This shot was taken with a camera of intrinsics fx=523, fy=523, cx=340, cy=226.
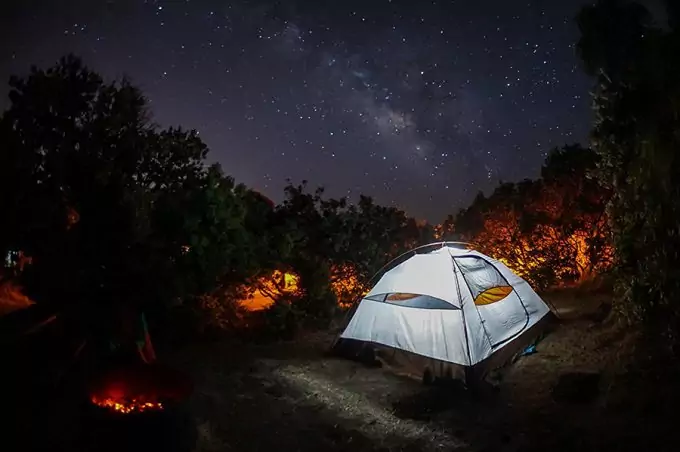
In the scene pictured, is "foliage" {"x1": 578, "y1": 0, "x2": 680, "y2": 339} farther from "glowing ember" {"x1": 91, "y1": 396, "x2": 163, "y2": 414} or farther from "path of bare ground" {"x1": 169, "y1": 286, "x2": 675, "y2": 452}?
"glowing ember" {"x1": 91, "y1": 396, "x2": 163, "y2": 414}

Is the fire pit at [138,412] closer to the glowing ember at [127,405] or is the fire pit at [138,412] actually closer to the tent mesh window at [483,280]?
the glowing ember at [127,405]

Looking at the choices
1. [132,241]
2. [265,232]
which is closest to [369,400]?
[132,241]

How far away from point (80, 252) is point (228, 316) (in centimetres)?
539

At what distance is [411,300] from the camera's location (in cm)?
988

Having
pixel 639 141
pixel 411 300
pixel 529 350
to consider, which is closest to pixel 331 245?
pixel 411 300

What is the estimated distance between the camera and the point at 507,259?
658 inches

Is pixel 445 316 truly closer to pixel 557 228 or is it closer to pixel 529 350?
pixel 529 350

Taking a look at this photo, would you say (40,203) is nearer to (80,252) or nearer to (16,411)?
(80,252)

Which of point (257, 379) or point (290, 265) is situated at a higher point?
point (290, 265)

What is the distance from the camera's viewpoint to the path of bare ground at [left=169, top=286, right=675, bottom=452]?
244 inches

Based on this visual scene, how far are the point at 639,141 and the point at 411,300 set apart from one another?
15.5 feet

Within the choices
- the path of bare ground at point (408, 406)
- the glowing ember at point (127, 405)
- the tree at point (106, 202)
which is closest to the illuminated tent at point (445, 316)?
the path of bare ground at point (408, 406)

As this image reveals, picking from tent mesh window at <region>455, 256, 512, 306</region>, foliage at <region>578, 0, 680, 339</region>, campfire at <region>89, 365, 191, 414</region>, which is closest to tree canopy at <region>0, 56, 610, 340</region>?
campfire at <region>89, 365, 191, 414</region>

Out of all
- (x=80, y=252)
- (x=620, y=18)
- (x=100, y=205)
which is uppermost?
(x=620, y=18)
